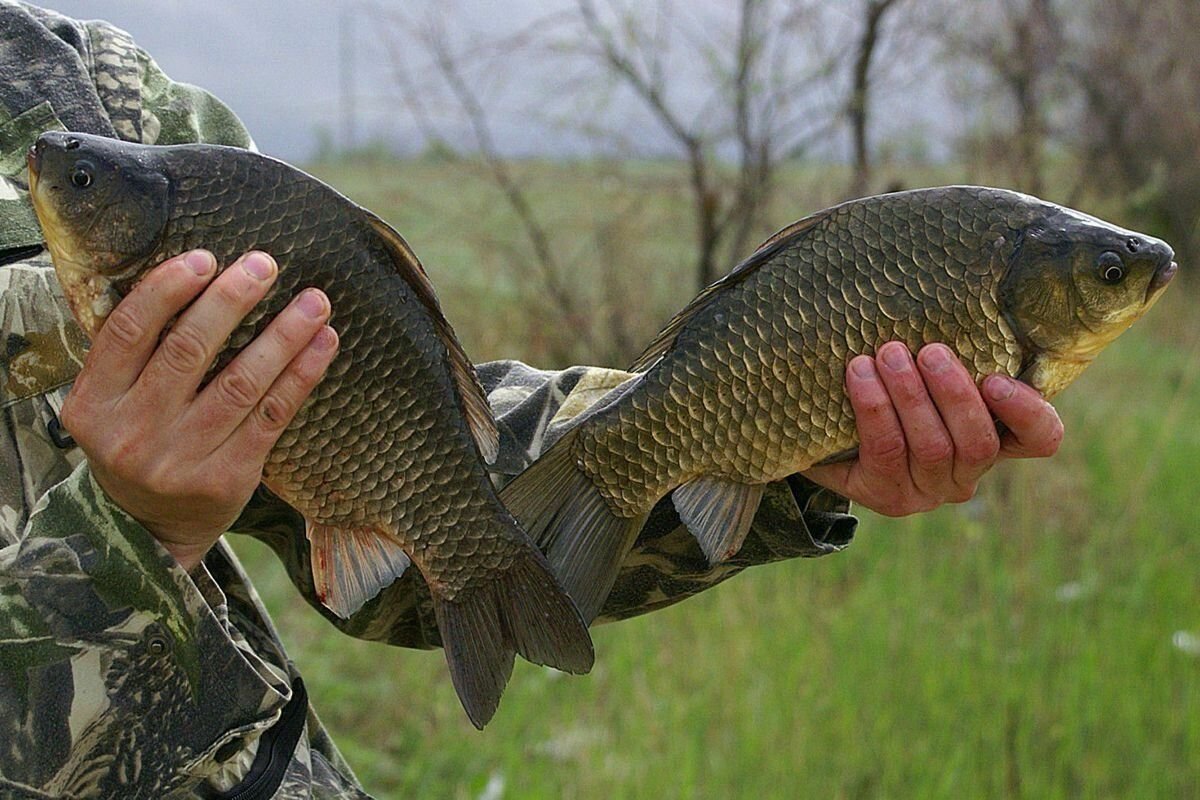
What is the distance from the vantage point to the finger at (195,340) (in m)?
1.03

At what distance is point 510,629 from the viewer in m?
1.22

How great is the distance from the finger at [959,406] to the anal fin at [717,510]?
0.22 meters

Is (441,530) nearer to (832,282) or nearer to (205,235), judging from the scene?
(205,235)

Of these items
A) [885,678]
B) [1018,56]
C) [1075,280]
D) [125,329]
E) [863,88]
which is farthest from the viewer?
[1018,56]

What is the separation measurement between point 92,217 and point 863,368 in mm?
776

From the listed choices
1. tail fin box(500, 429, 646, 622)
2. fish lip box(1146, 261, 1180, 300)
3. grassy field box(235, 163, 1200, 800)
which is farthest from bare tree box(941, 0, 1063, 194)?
tail fin box(500, 429, 646, 622)

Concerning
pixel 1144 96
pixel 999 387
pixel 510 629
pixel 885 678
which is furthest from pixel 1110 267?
pixel 1144 96

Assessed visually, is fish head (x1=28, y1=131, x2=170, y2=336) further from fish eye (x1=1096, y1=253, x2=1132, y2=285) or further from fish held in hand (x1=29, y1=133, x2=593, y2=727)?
fish eye (x1=1096, y1=253, x2=1132, y2=285)

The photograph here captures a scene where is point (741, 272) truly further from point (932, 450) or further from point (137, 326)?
point (137, 326)

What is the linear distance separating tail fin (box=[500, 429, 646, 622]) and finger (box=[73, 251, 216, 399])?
41cm

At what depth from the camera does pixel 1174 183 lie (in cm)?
912

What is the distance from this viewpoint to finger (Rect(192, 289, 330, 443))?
3.46 feet

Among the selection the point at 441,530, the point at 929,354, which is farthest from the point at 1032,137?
the point at 441,530

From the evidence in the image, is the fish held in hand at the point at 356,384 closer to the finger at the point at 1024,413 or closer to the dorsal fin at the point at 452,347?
the dorsal fin at the point at 452,347
